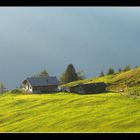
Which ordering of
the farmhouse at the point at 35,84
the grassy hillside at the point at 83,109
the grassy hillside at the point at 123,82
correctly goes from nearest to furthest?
1. the farmhouse at the point at 35,84
2. the grassy hillside at the point at 83,109
3. the grassy hillside at the point at 123,82

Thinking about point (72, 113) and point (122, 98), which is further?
point (122, 98)

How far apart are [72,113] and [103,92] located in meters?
3.64

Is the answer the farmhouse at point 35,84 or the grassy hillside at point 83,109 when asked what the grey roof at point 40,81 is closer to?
the farmhouse at point 35,84

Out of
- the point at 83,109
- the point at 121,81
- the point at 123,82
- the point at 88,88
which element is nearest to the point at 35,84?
the point at 83,109

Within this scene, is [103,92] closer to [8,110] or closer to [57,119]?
[57,119]

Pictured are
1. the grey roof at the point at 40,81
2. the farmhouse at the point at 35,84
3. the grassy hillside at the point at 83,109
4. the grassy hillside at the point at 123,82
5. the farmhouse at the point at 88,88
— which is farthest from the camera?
the grassy hillside at the point at 123,82

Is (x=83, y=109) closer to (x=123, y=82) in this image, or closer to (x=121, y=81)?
(x=123, y=82)

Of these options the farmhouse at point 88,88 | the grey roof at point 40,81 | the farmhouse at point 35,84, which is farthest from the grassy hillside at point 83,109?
the farmhouse at point 35,84

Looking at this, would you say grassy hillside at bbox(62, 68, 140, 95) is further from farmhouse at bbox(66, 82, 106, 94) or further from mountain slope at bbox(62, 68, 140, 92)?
farmhouse at bbox(66, 82, 106, 94)

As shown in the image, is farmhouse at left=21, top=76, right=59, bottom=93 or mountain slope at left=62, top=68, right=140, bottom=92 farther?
mountain slope at left=62, top=68, right=140, bottom=92

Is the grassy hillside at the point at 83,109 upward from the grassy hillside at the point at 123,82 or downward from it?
downward

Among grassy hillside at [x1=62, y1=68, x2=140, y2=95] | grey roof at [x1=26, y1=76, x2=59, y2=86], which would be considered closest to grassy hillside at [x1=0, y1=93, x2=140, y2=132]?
grassy hillside at [x1=62, y1=68, x2=140, y2=95]
